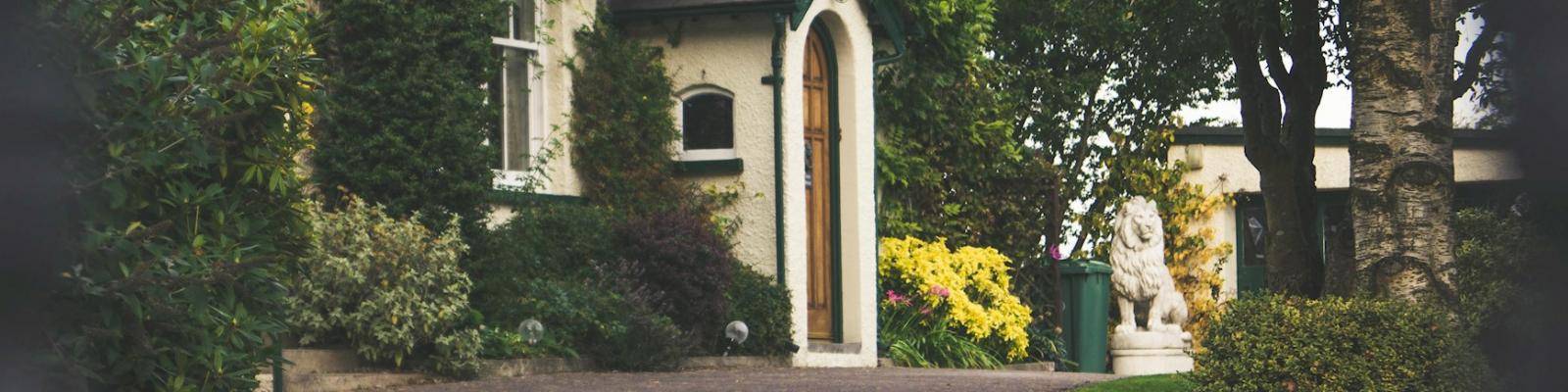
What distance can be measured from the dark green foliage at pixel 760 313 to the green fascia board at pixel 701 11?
2.23m

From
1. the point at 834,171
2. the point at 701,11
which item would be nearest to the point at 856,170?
the point at 834,171

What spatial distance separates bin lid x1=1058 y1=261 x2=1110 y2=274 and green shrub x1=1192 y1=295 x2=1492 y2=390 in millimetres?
10357

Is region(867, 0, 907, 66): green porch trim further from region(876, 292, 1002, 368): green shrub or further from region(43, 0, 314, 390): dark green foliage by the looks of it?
region(43, 0, 314, 390): dark green foliage

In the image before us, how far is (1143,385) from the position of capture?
10.8 metres

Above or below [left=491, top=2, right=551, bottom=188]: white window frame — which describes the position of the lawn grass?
below

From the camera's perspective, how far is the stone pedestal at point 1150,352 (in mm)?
18797

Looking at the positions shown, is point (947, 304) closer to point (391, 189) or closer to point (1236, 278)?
point (391, 189)

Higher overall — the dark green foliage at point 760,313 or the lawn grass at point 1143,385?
the dark green foliage at point 760,313

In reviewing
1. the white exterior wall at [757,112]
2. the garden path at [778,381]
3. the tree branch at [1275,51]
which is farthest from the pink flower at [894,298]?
the tree branch at [1275,51]

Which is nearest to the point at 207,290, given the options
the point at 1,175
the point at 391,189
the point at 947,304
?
the point at 1,175

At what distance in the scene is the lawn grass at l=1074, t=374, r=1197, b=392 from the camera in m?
10.5

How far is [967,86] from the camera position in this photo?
1861cm

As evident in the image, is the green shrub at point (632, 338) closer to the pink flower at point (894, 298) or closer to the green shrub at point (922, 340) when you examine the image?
the green shrub at point (922, 340)

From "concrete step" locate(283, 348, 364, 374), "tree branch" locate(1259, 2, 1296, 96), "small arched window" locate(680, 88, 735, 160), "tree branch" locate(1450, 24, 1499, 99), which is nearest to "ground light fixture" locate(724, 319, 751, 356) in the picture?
"small arched window" locate(680, 88, 735, 160)
